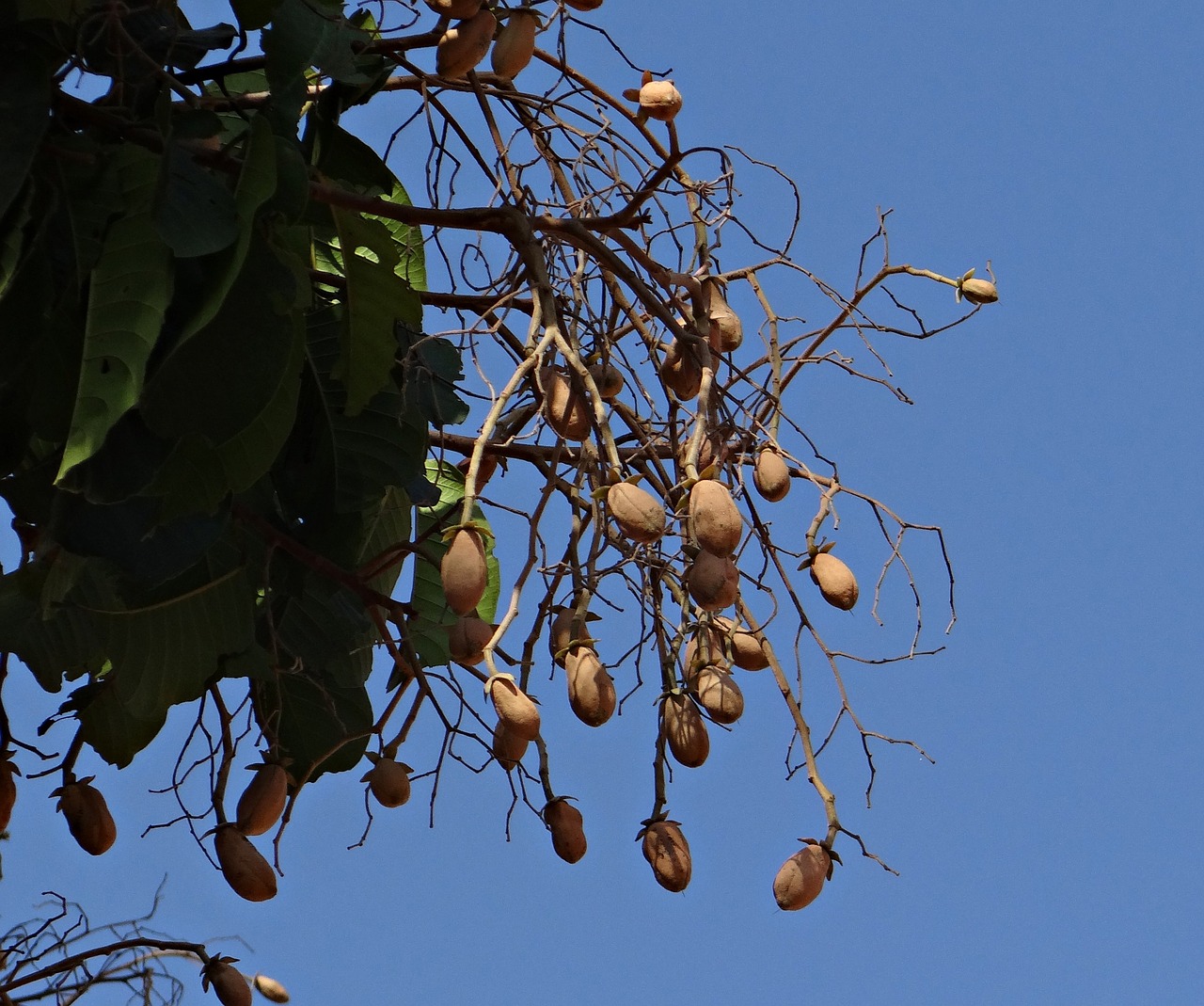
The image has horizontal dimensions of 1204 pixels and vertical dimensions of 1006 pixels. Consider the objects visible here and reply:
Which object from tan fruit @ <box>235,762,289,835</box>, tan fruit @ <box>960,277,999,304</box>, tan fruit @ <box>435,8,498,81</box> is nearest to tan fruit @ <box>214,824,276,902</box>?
tan fruit @ <box>235,762,289,835</box>

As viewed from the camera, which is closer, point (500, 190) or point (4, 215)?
point (4, 215)

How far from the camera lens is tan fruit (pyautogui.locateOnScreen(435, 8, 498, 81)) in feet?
4.50

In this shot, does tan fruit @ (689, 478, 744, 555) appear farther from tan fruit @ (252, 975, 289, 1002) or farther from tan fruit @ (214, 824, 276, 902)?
tan fruit @ (252, 975, 289, 1002)

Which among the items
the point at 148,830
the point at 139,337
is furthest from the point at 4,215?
the point at 148,830

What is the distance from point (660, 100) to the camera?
1.46m

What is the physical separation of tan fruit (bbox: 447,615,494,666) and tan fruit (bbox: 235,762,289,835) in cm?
35

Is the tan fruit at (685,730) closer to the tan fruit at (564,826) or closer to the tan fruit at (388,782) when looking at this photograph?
the tan fruit at (564,826)

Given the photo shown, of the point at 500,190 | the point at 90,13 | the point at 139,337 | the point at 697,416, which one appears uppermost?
the point at 500,190

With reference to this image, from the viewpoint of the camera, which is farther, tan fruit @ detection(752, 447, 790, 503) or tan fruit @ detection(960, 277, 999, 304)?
tan fruit @ detection(960, 277, 999, 304)

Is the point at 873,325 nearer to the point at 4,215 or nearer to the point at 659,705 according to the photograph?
the point at 659,705

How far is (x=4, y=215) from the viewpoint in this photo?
3.90 feet

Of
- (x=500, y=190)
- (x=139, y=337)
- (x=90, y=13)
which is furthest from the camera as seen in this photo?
(x=500, y=190)

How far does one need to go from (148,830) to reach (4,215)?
0.70m

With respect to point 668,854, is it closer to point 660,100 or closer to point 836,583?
point 836,583
